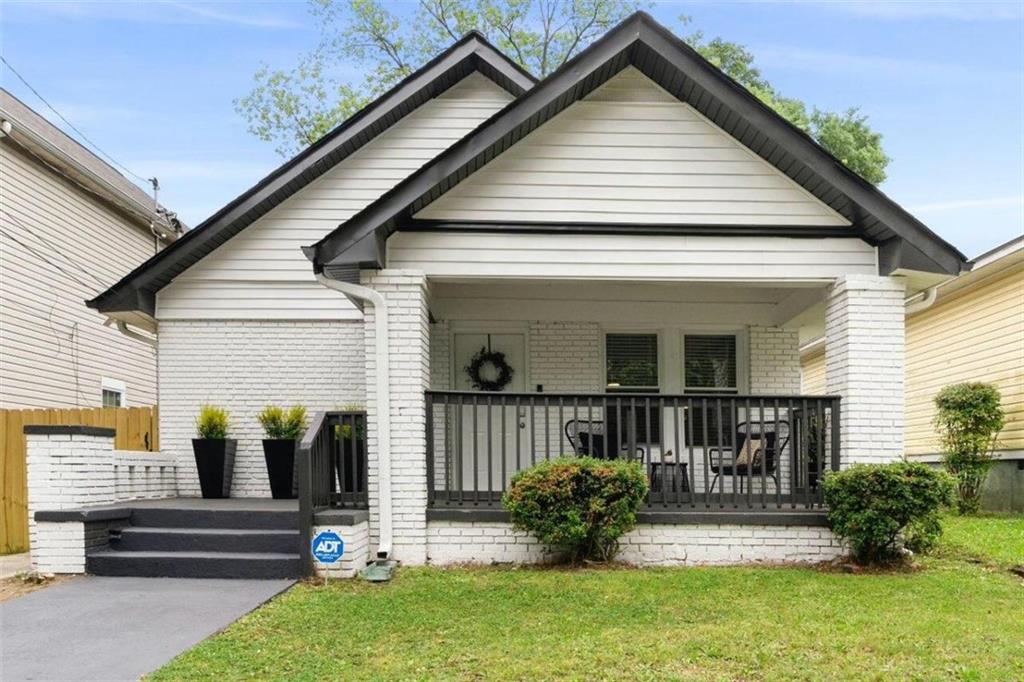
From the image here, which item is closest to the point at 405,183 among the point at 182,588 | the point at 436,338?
the point at 436,338

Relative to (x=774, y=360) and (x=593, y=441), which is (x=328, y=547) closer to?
(x=593, y=441)

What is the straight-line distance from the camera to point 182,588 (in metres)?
6.39

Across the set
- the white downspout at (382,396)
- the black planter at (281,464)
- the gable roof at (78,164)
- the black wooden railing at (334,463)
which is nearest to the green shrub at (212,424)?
the black planter at (281,464)

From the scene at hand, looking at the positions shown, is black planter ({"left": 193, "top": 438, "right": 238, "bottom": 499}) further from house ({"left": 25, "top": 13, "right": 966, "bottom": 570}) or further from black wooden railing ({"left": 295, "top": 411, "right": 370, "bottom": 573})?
black wooden railing ({"left": 295, "top": 411, "right": 370, "bottom": 573})

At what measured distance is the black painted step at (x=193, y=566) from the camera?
6.78m

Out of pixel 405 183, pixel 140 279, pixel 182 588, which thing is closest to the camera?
pixel 182 588

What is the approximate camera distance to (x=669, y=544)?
7.47 meters

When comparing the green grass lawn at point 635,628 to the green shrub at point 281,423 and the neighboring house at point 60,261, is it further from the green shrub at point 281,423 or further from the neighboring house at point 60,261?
the neighboring house at point 60,261

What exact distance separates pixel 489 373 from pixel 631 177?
340cm

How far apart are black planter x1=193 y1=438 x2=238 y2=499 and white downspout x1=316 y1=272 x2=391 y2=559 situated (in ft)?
10.3

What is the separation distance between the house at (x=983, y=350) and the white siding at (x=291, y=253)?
7.51 m

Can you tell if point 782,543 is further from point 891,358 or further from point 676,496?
point 891,358

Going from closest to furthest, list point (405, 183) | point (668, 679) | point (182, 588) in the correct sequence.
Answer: point (668, 679) < point (182, 588) < point (405, 183)

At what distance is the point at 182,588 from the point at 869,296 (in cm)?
659
